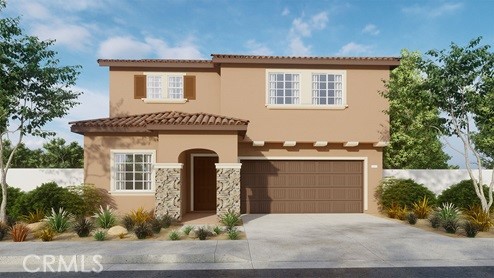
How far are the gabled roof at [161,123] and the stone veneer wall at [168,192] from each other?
5.39 feet

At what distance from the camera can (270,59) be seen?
16141mm

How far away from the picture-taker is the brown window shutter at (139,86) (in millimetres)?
17219

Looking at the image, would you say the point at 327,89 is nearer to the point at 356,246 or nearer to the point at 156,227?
the point at 356,246

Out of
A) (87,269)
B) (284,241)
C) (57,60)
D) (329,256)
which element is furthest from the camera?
(57,60)

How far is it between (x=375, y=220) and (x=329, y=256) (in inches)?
258

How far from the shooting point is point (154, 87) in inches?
684

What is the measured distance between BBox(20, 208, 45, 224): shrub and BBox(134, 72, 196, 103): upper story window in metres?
6.52

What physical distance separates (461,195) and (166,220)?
40.5ft

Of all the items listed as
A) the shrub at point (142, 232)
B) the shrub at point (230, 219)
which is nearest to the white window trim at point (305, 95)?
the shrub at point (230, 219)

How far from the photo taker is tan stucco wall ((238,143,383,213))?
650 inches

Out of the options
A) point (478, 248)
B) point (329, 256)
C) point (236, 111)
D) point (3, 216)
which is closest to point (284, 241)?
point (329, 256)

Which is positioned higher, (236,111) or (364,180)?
(236,111)

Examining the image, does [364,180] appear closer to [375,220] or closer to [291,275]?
[375,220]

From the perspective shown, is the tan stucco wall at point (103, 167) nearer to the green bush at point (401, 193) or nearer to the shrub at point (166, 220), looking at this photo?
the shrub at point (166, 220)
